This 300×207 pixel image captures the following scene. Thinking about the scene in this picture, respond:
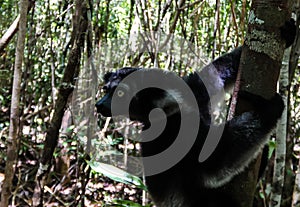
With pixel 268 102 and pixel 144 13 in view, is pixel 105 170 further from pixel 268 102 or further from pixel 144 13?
pixel 144 13

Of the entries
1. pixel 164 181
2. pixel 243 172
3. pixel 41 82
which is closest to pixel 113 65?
pixel 41 82

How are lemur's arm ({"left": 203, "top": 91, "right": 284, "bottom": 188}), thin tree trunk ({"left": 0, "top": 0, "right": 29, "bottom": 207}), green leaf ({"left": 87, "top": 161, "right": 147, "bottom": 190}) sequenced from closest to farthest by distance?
lemur's arm ({"left": 203, "top": 91, "right": 284, "bottom": 188}) < green leaf ({"left": 87, "top": 161, "right": 147, "bottom": 190}) < thin tree trunk ({"left": 0, "top": 0, "right": 29, "bottom": 207})

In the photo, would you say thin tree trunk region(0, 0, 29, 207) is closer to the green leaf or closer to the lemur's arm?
the green leaf

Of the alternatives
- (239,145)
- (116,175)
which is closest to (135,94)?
(116,175)

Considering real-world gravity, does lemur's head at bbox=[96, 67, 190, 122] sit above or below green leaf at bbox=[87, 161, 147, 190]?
above

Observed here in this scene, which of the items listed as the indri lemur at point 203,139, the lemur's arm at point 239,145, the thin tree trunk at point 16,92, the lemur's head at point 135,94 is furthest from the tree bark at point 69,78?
the lemur's arm at point 239,145

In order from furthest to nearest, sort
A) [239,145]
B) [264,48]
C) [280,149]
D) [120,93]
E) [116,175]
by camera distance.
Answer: [280,149] → [120,93] → [116,175] → [239,145] → [264,48]

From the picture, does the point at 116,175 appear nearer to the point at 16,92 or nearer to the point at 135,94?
the point at 135,94

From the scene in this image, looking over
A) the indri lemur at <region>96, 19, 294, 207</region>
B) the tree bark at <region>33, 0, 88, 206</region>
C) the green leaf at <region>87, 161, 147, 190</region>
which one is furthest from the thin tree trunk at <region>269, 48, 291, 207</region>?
the tree bark at <region>33, 0, 88, 206</region>

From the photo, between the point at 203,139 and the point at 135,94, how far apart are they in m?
0.66

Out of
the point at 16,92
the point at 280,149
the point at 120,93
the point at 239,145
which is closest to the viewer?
the point at 239,145

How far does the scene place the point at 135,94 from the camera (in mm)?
2967

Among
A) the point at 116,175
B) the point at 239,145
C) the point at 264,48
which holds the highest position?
the point at 264,48

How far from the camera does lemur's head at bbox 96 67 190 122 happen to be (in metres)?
2.85
